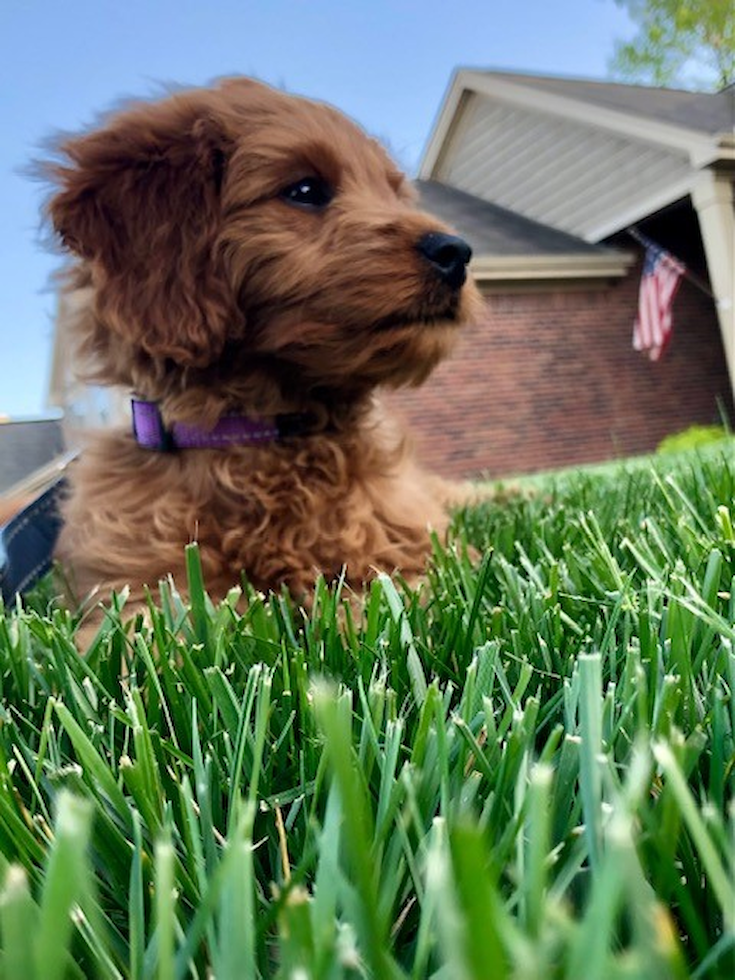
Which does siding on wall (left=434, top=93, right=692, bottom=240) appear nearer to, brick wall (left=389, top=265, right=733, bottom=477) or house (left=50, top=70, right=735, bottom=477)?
house (left=50, top=70, right=735, bottom=477)

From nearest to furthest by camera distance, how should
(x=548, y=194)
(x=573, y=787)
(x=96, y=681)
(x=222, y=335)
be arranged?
1. (x=573, y=787)
2. (x=96, y=681)
3. (x=222, y=335)
4. (x=548, y=194)

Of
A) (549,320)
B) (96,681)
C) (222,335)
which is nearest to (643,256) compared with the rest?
(549,320)

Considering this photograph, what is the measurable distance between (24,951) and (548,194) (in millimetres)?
13681

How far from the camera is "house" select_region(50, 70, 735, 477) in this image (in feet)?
34.6

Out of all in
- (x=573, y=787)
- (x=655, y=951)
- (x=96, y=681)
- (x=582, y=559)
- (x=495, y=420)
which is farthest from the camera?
(x=495, y=420)

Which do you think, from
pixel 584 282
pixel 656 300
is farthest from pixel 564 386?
pixel 656 300

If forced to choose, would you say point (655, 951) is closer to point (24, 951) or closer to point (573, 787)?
point (24, 951)

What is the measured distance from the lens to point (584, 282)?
1166cm

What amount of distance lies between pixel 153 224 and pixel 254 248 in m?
0.25

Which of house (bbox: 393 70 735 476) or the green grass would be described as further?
house (bbox: 393 70 735 476)

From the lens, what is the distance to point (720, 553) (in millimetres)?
993

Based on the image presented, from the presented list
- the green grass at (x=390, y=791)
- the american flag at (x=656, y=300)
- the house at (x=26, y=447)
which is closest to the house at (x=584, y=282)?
the american flag at (x=656, y=300)

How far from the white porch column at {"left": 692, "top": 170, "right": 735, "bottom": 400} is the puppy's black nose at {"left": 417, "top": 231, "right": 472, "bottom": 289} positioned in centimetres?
929

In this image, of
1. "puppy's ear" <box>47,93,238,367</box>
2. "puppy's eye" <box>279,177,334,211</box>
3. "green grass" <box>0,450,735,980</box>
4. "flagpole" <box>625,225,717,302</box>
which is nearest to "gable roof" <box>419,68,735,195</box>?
"flagpole" <box>625,225,717,302</box>
